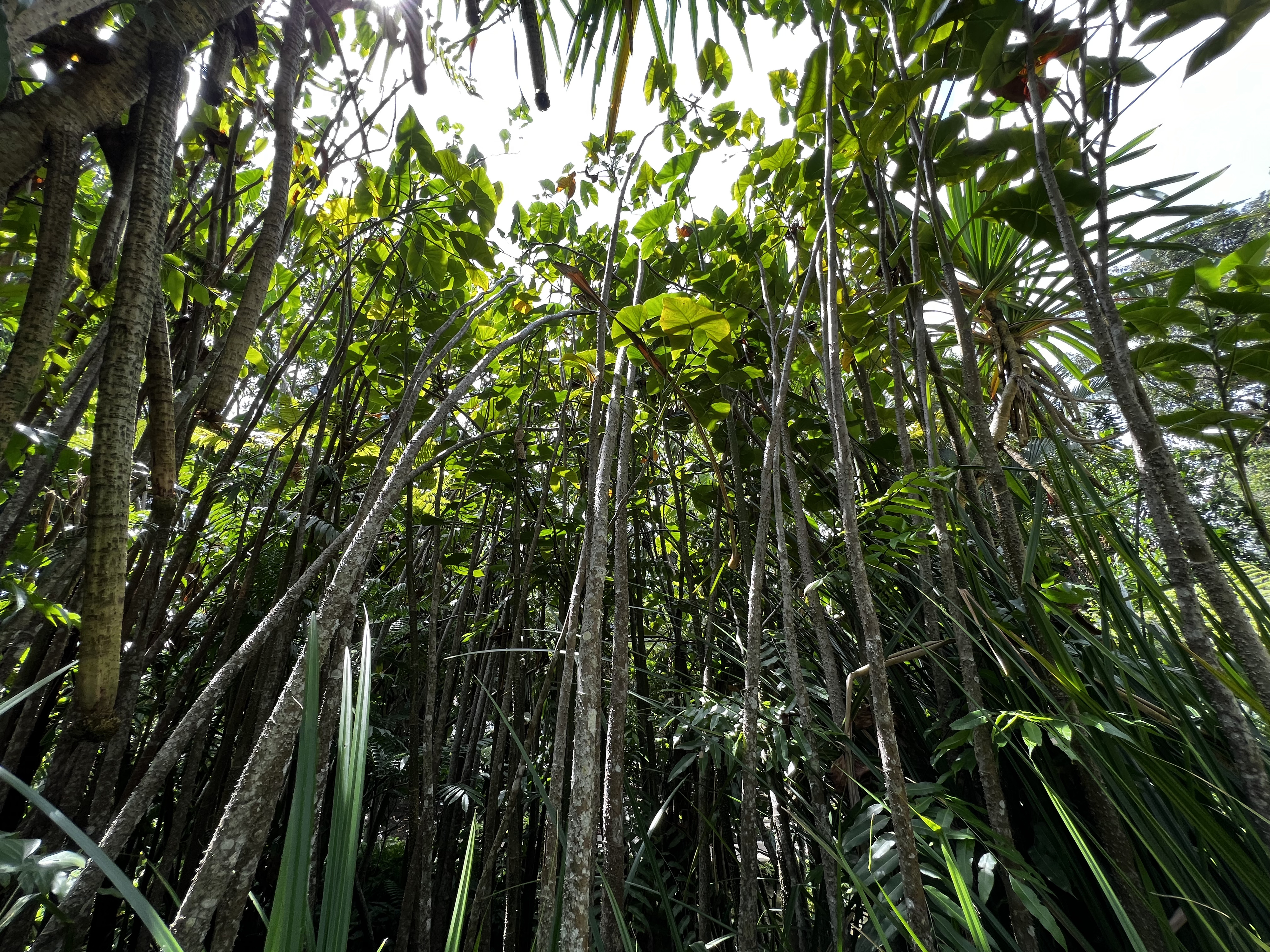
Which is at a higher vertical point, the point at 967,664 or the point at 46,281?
the point at 46,281

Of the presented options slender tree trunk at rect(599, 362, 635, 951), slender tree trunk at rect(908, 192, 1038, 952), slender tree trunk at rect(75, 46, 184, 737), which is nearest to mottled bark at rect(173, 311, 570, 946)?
slender tree trunk at rect(75, 46, 184, 737)

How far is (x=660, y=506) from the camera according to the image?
70.5 inches

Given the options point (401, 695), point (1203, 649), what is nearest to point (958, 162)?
point (1203, 649)

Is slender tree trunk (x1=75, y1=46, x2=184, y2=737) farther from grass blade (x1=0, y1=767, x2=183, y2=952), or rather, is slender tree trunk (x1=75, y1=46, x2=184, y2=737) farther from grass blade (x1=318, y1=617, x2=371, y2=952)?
grass blade (x1=318, y1=617, x2=371, y2=952)

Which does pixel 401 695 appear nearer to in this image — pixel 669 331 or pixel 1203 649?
pixel 669 331

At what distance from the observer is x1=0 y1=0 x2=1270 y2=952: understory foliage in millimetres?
598

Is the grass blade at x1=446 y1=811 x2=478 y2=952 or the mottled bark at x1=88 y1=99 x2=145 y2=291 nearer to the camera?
the grass blade at x1=446 y1=811 x2=478 y2=952

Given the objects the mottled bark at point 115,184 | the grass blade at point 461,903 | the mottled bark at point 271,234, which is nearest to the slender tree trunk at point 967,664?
the grass blade at point 461,903

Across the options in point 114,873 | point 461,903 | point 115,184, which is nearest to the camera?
point 114,873

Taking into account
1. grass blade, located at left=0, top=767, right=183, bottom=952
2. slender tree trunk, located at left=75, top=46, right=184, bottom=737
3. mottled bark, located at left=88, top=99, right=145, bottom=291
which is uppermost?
mottled bark, located at left=88, top=99, right=145, bottom=291

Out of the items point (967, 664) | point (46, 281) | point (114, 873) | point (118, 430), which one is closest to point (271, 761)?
point (114, 873)

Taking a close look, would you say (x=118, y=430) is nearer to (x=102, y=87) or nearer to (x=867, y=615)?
(x=102, y=87)

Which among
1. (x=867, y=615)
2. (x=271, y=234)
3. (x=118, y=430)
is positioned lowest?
(x=867, y=615)

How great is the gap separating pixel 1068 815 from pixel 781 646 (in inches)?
32.8
